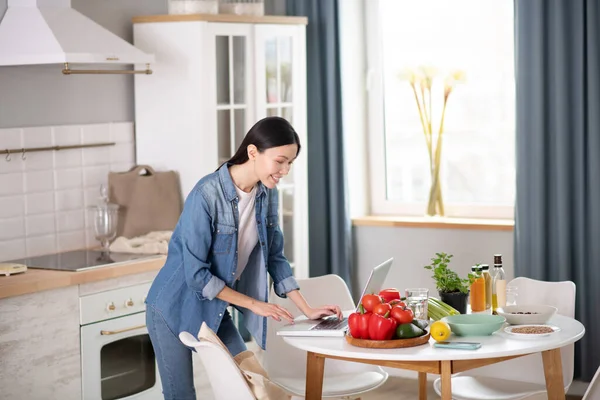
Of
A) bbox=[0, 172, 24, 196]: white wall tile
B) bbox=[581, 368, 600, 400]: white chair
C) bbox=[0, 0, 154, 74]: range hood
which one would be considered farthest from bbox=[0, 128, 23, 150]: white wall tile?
bbox=[581, 368, 600, 400]: white chair

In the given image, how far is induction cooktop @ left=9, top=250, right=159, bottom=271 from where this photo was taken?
12.9 feet

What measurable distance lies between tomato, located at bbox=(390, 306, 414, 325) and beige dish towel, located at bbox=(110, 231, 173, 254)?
157 cm

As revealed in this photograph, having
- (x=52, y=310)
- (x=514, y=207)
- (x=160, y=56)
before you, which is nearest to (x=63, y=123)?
(x=160, y=56)

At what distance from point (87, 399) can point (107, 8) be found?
73.8 inches

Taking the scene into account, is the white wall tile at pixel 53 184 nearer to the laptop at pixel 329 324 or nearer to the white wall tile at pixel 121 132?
the white wall tile at pixel 121 132

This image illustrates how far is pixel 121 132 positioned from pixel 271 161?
6.13ft

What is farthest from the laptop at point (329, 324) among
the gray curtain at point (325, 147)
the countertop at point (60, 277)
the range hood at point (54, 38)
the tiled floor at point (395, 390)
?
the gray curtain at point (325, 147)

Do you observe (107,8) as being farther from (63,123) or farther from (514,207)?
(514,207)

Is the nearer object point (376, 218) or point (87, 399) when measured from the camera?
point (87, 399)

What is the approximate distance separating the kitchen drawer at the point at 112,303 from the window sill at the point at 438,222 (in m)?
1.56

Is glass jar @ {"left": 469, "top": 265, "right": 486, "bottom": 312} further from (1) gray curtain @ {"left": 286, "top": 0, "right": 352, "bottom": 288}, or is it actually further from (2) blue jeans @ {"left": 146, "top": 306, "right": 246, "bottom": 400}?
(1) gray curtain @ {"left": 286, "top": 0, "right": 352, "bottom": 288}

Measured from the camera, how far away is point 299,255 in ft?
16.4

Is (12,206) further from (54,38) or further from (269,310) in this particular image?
(269,310)

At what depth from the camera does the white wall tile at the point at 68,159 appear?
171 inches
